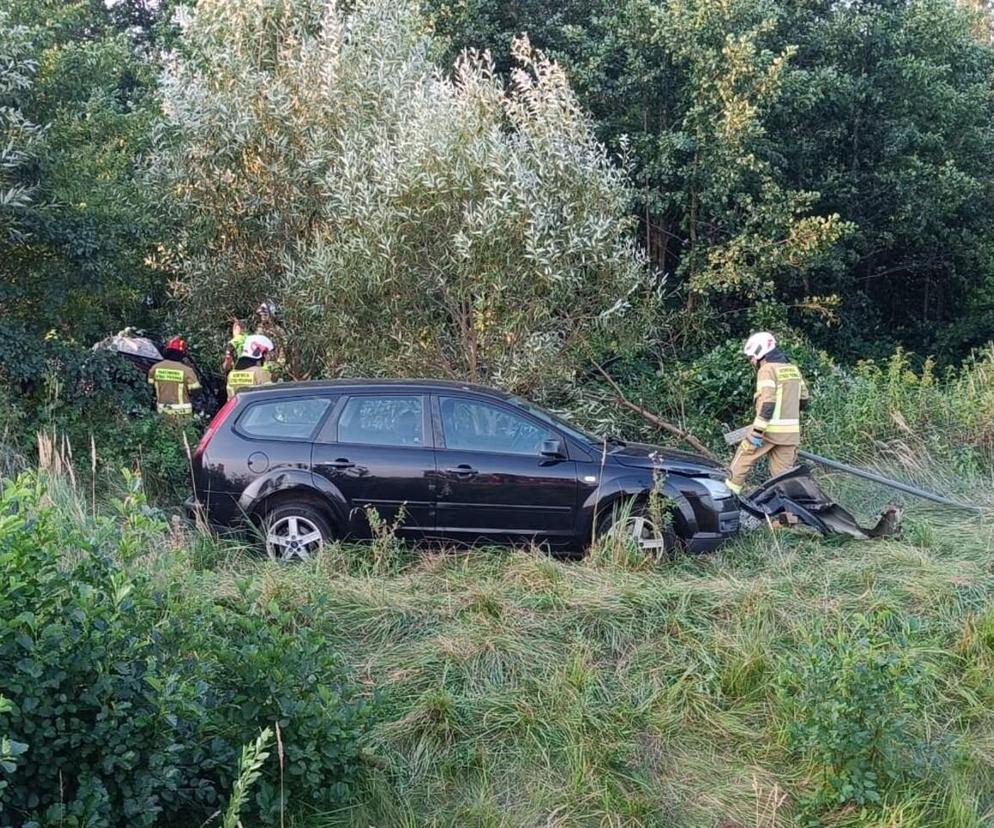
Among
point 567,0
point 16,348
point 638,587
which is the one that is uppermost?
point 567,0

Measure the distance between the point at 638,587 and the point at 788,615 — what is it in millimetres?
895

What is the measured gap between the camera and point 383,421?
23.5 feet

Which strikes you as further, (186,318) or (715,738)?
(186,318)

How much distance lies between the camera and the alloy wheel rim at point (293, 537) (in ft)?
22.3

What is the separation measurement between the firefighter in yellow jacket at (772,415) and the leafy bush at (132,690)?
5537 mm

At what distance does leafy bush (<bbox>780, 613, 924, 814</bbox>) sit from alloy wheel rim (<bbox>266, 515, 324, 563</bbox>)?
3864 millimetres

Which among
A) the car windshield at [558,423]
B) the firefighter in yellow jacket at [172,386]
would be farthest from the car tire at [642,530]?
the firefighter in yellow jacket at [172,386]

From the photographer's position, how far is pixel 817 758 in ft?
13.1

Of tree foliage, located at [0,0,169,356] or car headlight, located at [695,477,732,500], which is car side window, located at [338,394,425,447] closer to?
car headlight, located at [695,477,732,500]

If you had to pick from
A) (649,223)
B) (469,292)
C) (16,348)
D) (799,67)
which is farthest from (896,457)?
(16,348)

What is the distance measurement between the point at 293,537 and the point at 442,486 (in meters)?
1.17

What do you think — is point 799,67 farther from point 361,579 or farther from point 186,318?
point 361,579

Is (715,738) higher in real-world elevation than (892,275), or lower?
lower

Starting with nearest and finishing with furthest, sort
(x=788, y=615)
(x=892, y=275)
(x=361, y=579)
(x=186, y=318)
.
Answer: (x=788, y=615)
(x=361, y=579)
(x=186, y=318)
(x=892, y=275)
